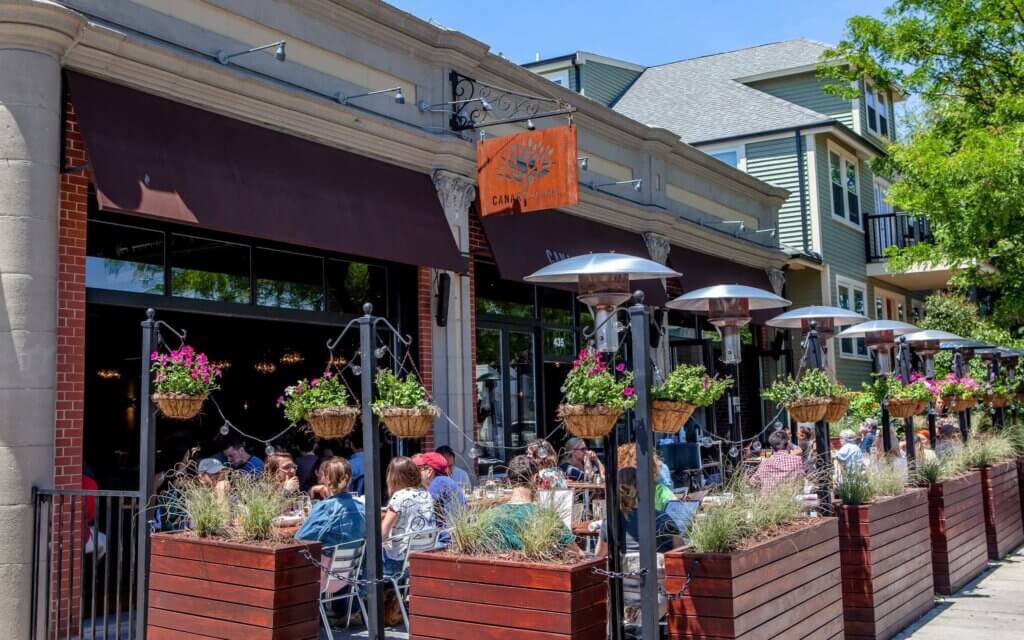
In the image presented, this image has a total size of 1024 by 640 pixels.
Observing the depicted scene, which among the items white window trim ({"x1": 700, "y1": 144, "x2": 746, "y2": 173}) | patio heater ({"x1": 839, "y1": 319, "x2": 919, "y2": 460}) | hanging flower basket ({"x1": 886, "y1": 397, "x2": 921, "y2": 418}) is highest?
white window trim ({"x1": 700, "y1": 144, "x2": 746, "y2": 173})

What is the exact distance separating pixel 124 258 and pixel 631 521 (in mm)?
5323

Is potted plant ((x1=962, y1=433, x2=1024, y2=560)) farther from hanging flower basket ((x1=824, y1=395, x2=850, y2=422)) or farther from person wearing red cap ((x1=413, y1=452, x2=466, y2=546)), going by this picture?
person wearing red cap ((x1=413, y1=452, x2=466, y2=546))

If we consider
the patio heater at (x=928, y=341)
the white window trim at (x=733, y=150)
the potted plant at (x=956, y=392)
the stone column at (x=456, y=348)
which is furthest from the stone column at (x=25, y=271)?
the white window trim at (x=733, y=150)

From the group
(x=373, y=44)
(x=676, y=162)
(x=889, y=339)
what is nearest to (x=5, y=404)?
(x=373, y=44)

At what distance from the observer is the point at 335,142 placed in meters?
10.9

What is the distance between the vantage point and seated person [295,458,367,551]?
6.87 metres

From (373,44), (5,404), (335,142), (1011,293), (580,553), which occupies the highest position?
(373,44)

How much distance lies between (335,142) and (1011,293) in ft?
35.1

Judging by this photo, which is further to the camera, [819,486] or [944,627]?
[944,627]

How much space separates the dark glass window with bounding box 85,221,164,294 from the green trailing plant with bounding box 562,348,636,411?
513 centimetres

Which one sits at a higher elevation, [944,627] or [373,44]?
[373,44]

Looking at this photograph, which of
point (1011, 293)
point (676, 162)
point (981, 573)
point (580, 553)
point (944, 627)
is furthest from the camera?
point (676, 162)

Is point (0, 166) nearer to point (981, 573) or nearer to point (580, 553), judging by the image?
point (580, 553)

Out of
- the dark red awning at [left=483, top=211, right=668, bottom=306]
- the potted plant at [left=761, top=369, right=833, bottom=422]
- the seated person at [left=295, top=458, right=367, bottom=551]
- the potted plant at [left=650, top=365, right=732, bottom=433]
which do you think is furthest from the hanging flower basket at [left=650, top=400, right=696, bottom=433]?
the dark red awning at [left=483, top=211, right=668, bottom=306]
